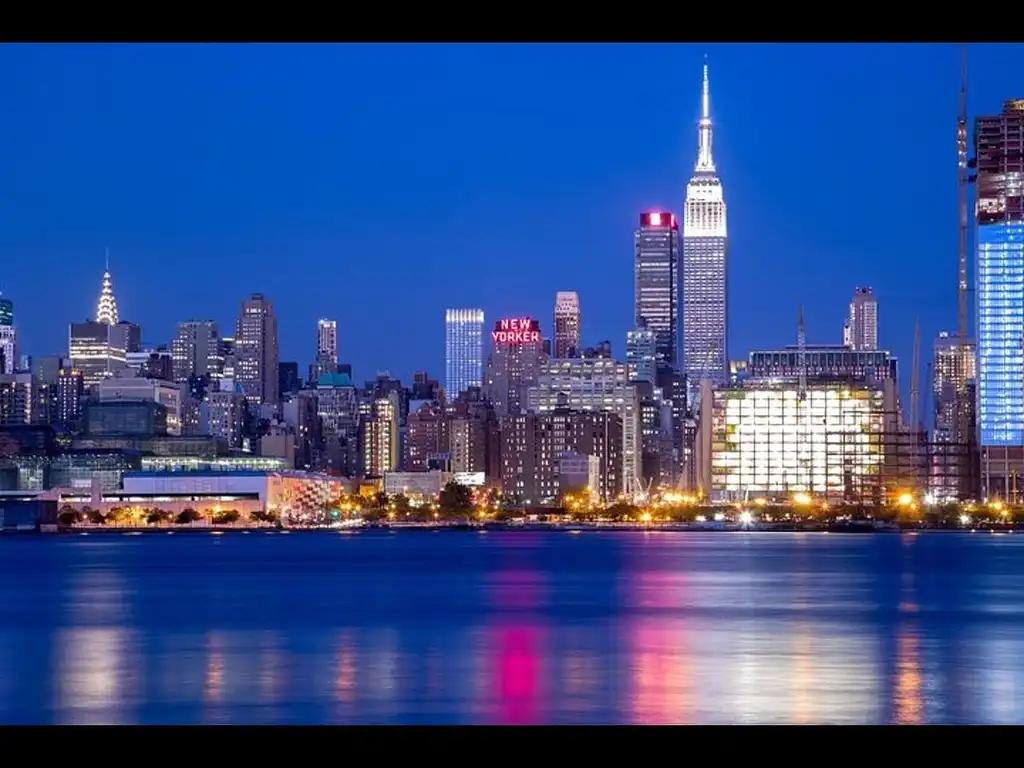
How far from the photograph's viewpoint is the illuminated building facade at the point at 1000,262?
485 ft

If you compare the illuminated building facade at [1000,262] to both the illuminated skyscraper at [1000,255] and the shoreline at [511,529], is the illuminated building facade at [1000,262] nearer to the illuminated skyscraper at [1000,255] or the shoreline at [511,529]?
the illuminated skyscraper at [1000,255]

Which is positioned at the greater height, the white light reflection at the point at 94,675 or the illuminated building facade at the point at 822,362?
the illuminated building facade at the point at 822,362

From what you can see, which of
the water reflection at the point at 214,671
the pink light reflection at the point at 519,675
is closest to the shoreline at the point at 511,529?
the pink light reflection at the point at 519,675

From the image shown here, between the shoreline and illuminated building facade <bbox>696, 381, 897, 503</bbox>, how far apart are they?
8261 mm

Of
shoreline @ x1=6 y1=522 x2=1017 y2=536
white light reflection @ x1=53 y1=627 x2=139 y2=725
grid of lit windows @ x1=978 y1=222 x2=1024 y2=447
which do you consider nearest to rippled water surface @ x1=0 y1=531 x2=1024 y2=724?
white light reflection @ x1=53 y1=627 x2=139 y2=725

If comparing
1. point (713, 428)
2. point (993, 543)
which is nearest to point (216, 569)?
point (993, 543)

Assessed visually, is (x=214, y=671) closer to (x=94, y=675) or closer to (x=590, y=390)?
(x=94, y=675)

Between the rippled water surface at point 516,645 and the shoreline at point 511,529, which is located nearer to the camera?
the rippled water surface at point 516,645

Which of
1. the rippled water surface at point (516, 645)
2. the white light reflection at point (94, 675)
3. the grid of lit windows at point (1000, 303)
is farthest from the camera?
the grid of lit windows at point (1000, 303)

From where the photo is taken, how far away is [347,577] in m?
53.9

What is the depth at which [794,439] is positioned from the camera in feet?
434

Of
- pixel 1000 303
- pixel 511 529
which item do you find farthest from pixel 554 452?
pixel 1000 303

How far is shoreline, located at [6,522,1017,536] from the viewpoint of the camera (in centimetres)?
11969

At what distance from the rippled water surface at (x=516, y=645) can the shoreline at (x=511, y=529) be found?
6103 cm
